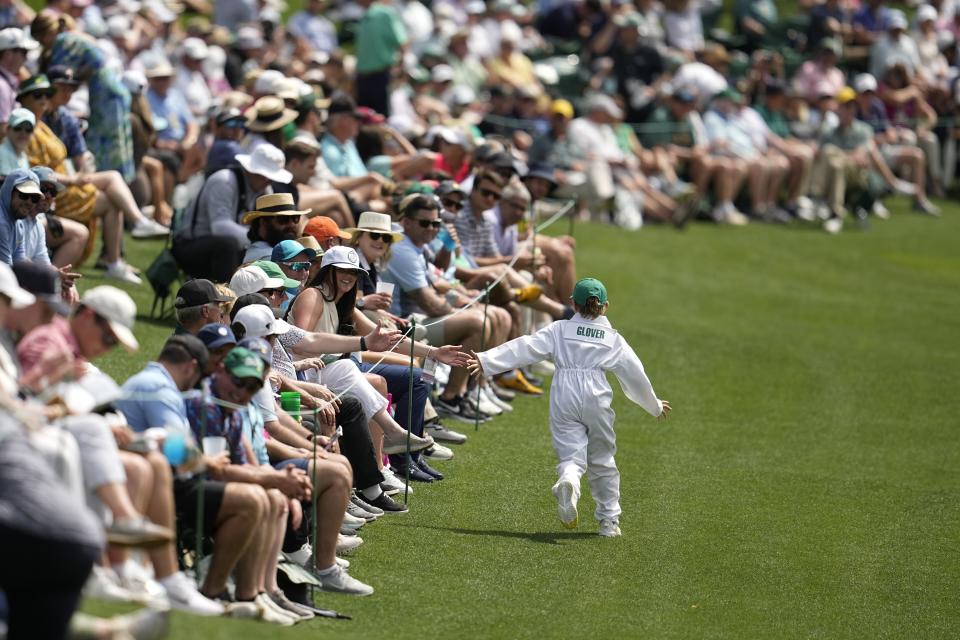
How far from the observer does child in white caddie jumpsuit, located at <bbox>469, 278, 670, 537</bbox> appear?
11.1m

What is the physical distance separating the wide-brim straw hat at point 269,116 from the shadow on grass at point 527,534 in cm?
514

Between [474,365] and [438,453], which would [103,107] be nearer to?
[438,453]

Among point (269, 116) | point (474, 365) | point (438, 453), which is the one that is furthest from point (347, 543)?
point (269, 116)

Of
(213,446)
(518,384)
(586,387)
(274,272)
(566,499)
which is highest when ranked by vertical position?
(213,446)

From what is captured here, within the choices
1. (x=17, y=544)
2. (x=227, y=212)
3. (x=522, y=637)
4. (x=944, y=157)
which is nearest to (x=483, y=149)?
(x=227, y=212)

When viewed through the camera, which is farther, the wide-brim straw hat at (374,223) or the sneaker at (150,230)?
the sneaker at (150,230)

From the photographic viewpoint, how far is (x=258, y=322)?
31.8 ft

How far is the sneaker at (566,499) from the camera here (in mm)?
10781

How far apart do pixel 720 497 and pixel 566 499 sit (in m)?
2.21

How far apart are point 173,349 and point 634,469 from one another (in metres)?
5.66

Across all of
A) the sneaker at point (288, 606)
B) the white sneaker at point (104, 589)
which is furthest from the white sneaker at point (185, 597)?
the sneaker at point (288, 606)

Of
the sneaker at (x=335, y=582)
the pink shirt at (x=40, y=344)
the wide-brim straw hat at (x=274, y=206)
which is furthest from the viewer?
the wide-brim straw hat at (x=274, y=206)

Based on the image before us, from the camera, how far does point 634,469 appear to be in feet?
43.2

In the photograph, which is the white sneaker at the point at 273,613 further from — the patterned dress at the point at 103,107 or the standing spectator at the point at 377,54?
the standing spectator at the point at 377,54
